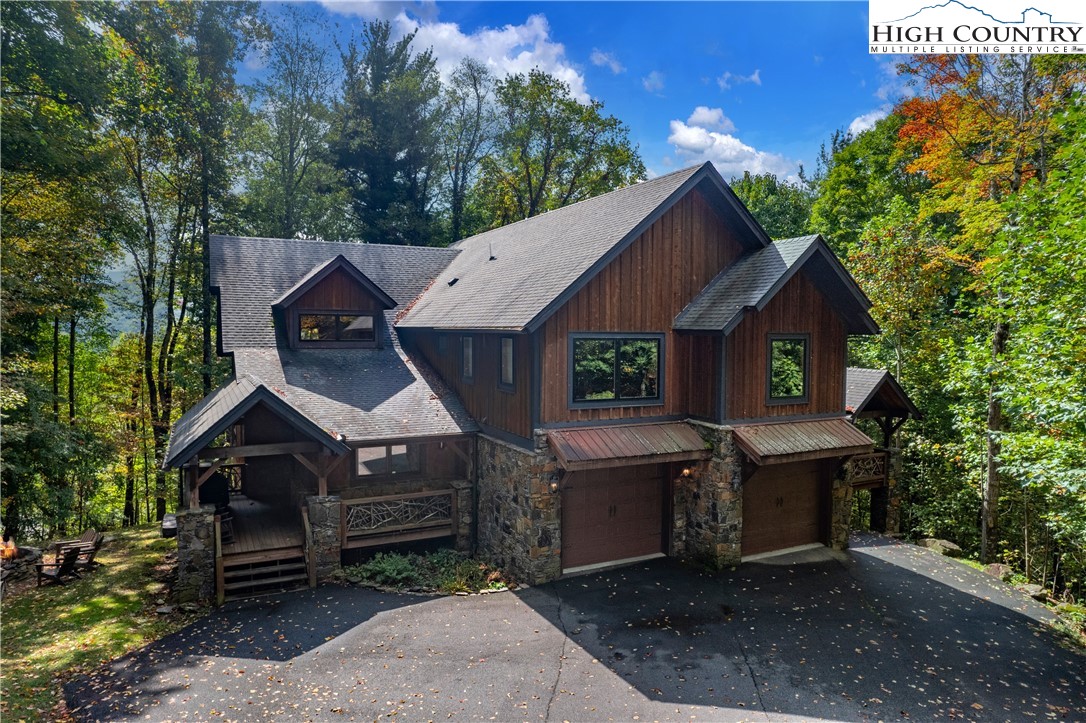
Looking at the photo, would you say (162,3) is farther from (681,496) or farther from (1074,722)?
(1074,722)

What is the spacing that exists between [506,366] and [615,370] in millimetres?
2409

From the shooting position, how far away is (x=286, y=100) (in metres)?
29.0

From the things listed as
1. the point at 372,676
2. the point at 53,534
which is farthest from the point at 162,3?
the point at 372,676

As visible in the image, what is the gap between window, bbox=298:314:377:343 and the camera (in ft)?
53.2

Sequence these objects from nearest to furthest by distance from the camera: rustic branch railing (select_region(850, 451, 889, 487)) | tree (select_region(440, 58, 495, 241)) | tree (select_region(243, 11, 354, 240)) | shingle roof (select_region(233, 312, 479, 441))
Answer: shingle roof (select_region(233, 312, 479, 441)) → rustic branch railing (select_region(850, 451, 889, 487)) → tree (select_region(243, 11, 354, 240)) → tree (select_region(440, 58, 495, 241))

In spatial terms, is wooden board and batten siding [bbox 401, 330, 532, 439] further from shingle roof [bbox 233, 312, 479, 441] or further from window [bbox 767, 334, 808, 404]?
window [bbox 767, 334, 808, 404]

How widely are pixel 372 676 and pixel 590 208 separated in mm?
11889

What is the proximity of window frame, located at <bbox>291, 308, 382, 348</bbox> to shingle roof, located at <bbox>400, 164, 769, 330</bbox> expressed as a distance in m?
0.91

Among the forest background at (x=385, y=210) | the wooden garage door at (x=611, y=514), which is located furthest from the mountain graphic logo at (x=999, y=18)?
the wooden garage door at (x=611, y=514)

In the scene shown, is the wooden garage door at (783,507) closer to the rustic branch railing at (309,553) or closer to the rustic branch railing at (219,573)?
the rustic branch railing at (309,553)

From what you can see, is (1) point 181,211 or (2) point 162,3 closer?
(2) point 162,3

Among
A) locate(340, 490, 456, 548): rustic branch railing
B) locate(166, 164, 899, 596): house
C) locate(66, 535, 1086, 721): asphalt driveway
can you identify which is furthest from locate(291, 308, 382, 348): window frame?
locate(66, 535, 1086, 721): asphalt driveway

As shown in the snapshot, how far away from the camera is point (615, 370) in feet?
41.6

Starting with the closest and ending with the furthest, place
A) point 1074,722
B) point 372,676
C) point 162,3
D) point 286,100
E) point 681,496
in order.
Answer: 1. point 1074,722
2. point 372,676
3. point 681,496
4. point 162,3
5. point 286,100
